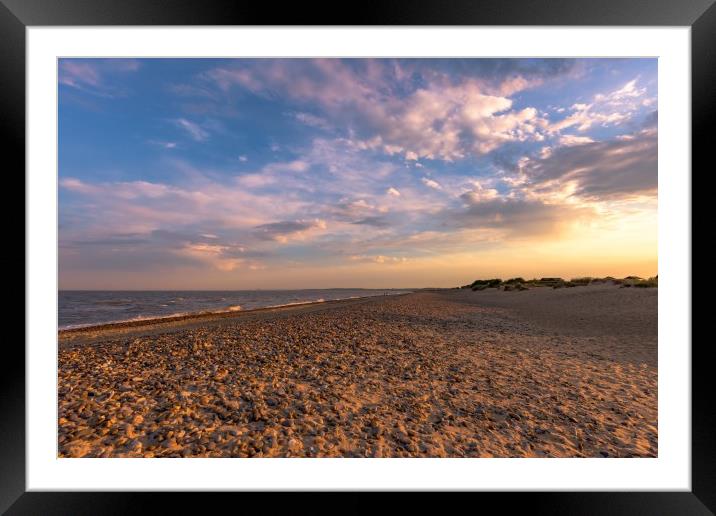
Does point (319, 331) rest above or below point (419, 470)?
below

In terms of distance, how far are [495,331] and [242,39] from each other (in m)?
9.93

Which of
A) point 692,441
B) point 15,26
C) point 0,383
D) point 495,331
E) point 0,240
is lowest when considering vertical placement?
point 495,331

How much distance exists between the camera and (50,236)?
212cm

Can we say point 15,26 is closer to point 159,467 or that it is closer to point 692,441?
point 159,467

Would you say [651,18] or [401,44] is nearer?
[651,18]

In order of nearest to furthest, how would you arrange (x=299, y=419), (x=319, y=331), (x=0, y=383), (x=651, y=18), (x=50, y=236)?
(x=0, y=383), (x=651, y=18), (x=50, y=236), (x=299, y=419), (x=319, y=331)

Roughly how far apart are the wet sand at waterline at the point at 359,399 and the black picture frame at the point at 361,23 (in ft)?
2.57

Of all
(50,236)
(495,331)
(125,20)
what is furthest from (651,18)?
(495,331)

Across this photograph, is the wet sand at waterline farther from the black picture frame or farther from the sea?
the sea

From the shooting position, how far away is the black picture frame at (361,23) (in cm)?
185

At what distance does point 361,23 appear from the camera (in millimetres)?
1988

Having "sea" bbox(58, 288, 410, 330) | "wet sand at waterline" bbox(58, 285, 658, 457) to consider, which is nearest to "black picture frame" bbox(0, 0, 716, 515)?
Answer: "wet sand at waterline" bbox(58, 285, 658, 457)

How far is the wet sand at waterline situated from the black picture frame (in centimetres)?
78

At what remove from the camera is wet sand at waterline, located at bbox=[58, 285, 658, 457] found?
9.07 ft
